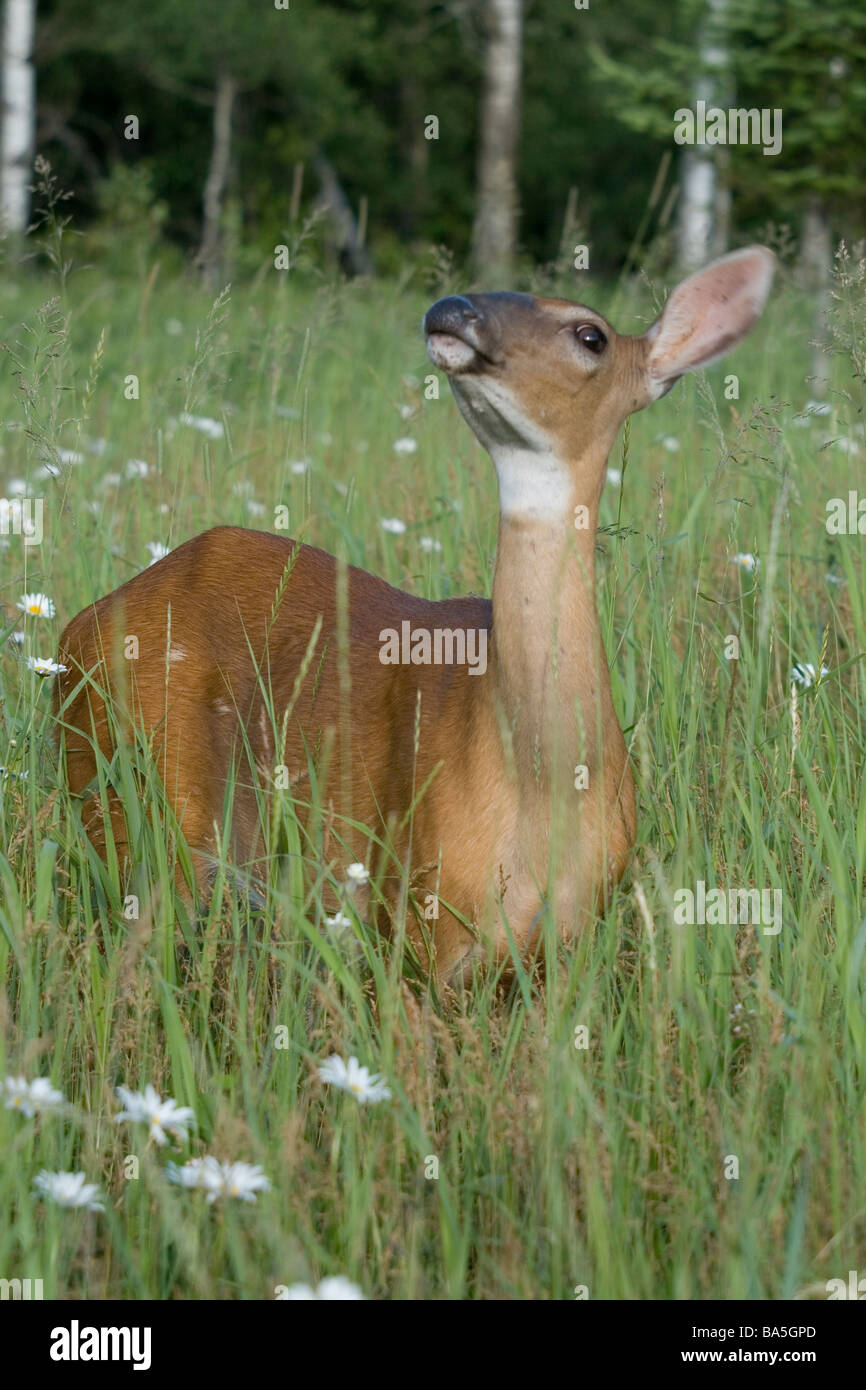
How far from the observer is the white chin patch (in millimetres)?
2271

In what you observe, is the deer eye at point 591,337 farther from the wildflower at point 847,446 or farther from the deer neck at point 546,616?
the wildflower at point 847,446

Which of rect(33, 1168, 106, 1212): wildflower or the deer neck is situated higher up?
the deer neck

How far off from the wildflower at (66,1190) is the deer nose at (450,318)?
1208mm

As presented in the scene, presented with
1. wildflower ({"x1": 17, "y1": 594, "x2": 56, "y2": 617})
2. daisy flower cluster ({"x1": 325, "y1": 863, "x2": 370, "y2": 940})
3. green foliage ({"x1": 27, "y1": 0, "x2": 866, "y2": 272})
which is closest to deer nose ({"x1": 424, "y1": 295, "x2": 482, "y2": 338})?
daisy flower cluster ({"x1": 325, "y1": 863, "x2": 370, "y2": 940})

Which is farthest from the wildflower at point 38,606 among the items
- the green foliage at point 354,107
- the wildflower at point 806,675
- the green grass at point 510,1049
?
the green foliage at point 354,107

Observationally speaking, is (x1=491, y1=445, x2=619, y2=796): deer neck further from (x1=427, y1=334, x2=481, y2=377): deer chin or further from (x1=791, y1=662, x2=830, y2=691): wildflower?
(x1=791, y1=662, x2=830, y2=691): wildflower

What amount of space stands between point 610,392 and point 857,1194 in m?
1.28

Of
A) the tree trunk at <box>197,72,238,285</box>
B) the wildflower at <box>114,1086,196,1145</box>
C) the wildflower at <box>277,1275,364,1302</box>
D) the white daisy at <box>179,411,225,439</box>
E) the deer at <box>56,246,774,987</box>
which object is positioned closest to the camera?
the wildflower at <box>277,1275,364,1302</box>

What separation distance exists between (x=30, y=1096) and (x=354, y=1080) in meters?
0.40

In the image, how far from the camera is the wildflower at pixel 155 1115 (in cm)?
192

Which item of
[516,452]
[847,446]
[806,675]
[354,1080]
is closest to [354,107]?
[847,446]

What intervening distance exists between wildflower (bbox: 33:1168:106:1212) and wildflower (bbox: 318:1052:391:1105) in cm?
31

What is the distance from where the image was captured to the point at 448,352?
2.28 m
